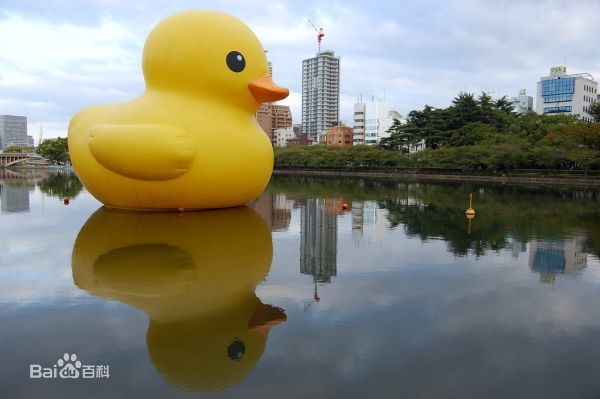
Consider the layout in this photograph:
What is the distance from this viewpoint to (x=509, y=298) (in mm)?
6230

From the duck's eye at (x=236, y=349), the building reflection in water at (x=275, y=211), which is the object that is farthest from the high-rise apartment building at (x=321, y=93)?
the duck's eye at (x=236, y=349)

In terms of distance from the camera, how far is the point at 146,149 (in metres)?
10.3

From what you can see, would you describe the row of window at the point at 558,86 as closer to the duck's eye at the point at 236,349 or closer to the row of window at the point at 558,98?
the row of window at the point at 558,98

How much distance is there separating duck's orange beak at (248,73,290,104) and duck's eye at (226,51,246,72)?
0.47 meters

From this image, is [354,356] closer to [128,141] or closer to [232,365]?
[232,365]

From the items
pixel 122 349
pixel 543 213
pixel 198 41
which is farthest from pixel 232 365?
pixel 543 213

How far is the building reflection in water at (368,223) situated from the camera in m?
10.5

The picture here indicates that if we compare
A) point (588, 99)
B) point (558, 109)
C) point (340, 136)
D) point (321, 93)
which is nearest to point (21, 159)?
point (340, 136)

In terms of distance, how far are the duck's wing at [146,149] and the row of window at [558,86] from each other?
85.8 metres

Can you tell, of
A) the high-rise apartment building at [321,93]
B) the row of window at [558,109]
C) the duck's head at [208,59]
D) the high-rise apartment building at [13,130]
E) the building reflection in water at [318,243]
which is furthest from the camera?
the high-rise apartment building at [13,130]

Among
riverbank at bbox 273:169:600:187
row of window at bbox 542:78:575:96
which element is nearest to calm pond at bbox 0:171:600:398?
riverbank at bbox 273:169:600:187

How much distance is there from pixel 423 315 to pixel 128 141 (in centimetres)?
765

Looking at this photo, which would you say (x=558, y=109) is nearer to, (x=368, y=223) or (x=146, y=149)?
(x=368, y=223)

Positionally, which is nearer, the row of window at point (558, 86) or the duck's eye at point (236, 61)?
the duck's eye at point (236, 61)
